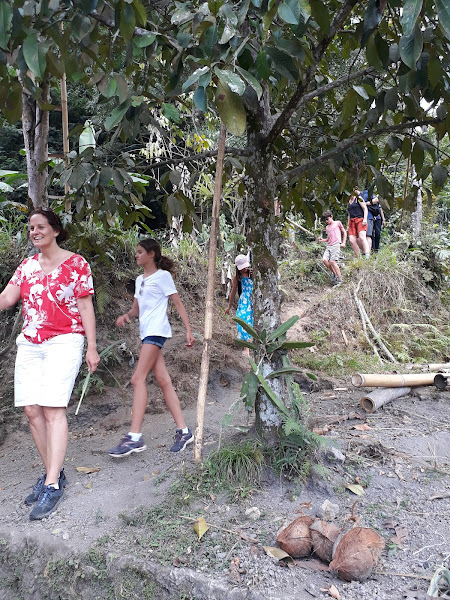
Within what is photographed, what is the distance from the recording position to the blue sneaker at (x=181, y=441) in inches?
154

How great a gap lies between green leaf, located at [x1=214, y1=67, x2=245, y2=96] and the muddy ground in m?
2.06

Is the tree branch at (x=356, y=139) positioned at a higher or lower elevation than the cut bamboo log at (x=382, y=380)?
higher

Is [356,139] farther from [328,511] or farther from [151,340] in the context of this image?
[328,511]

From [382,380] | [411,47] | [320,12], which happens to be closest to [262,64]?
[320,12]

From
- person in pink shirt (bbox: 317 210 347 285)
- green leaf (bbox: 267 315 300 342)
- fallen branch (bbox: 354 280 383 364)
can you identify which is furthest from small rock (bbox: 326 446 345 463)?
person in pink shirt (bbox: 317 210 347 285)

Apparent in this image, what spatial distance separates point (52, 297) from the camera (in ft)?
10.7

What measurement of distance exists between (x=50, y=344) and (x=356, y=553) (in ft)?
6.67

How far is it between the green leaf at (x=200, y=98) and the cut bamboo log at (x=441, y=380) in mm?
4044

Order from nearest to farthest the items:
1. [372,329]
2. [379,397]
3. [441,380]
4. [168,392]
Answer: [168,392], [379,397], [441,380], [372,329]

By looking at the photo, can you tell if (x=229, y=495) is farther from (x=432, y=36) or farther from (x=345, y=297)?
(x=345, y=297)

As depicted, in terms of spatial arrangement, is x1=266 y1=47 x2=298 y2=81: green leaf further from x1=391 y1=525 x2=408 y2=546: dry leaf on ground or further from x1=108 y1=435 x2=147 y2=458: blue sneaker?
x1=108 y1=435 x2=147 y2=458: blue sneaker

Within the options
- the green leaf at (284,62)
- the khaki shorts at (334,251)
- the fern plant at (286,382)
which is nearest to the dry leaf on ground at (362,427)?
the fern plant at (286,382)

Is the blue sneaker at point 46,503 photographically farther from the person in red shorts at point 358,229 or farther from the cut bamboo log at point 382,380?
the person in red shorts at point 358,229

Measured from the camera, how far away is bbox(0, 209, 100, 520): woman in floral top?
10.6 ft
